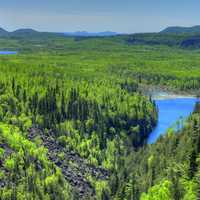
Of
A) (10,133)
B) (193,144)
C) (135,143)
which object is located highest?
(193,144)

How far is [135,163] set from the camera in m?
125

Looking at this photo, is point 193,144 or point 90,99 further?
point 90,99

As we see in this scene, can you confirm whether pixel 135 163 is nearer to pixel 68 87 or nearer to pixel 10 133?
pixel 10 133

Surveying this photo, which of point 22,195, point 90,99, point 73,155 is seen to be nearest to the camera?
point 22,195

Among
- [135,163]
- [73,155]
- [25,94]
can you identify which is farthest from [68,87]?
[135,163]

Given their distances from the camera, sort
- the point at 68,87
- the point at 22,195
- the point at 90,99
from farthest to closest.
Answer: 1. the point at 68,87
2. the point at 90,99
3. the point at 22,195

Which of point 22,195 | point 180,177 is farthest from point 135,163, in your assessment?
point 180,177

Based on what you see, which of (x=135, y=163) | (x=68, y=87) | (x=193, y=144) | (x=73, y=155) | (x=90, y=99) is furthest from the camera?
(x=68, y=87)

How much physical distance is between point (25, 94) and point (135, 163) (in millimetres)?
63242

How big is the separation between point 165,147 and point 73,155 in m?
39.1

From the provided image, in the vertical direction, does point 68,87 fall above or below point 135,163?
above

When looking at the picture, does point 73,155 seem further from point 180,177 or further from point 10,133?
point 180,177

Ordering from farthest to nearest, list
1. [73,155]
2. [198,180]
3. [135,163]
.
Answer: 1. [73,155]
2. [135,163]
3. [198,180]

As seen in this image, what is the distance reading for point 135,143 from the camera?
16650cm
